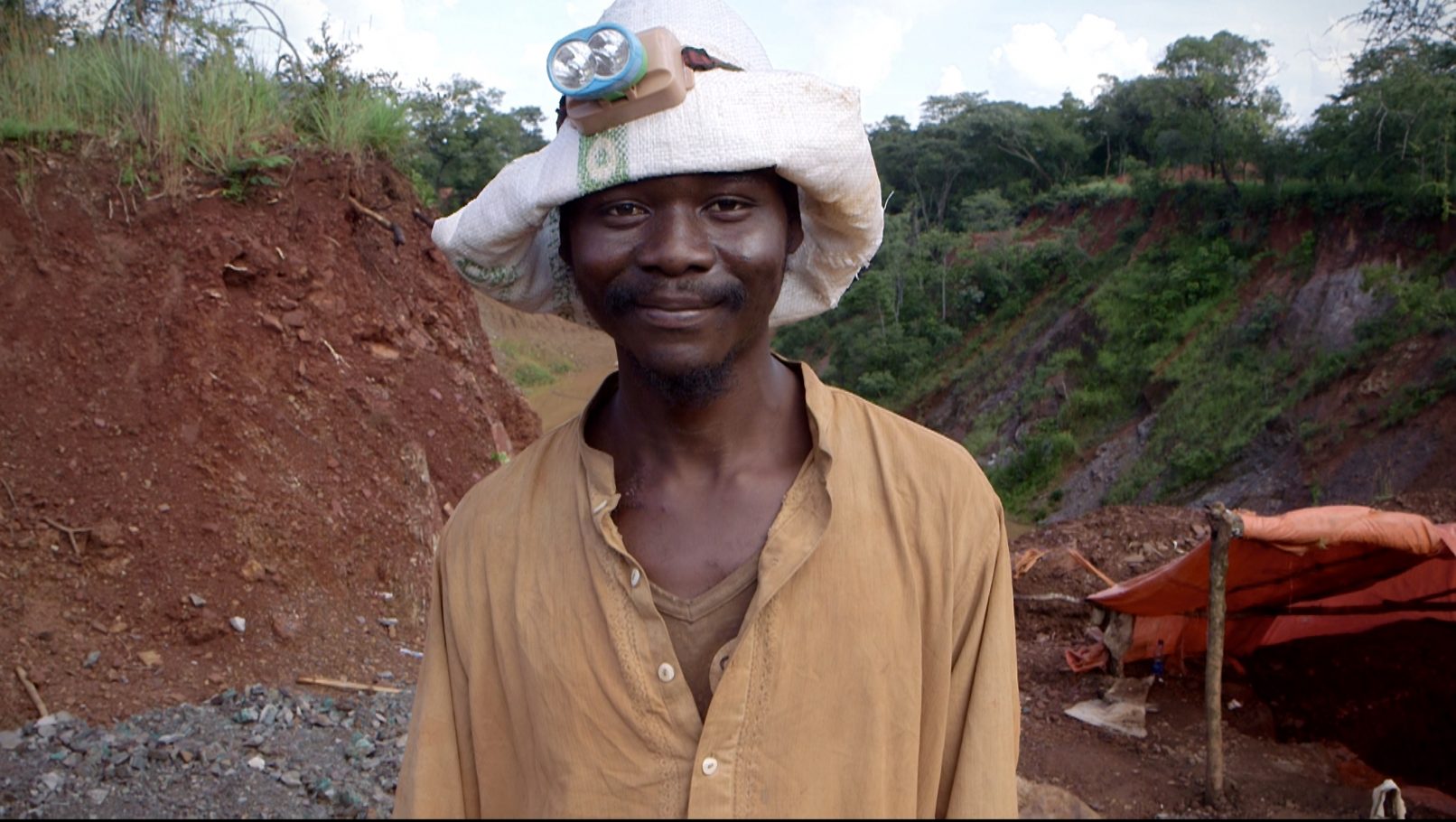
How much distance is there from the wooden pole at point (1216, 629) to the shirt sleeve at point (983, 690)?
4423mm

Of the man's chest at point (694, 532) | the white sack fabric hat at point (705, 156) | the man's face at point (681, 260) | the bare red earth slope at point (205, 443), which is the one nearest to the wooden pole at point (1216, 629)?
the bare red earth slope at point (205, 443)

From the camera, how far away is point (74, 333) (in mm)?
5070

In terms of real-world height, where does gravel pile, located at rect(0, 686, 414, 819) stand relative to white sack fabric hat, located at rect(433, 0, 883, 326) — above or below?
below

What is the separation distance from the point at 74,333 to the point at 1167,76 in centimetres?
2733

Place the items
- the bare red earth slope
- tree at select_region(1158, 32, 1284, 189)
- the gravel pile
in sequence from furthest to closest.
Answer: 1. tree at select_region(1158, 32, 1284, 189)
2. the bare red earth slope
3. the gravel pile

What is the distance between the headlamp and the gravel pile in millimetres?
2868

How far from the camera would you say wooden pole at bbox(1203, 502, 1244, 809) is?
532 cm

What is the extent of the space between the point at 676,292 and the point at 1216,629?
4.95 m

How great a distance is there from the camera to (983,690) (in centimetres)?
131

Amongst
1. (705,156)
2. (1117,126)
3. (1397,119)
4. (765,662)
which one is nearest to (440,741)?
(765,662)

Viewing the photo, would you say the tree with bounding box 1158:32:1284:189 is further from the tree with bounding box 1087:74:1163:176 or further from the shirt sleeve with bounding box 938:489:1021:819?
the shirt sleeve with bounding box 938:489:1021:819

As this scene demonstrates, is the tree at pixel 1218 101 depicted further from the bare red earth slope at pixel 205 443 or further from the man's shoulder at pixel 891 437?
the man's shoulder at pixel 891 437

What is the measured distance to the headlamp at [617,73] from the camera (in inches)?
49.4

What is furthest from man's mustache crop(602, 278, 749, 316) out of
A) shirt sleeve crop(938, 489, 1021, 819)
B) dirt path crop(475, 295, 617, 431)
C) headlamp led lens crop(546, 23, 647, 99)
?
dirt path crop(475, 295, 617, 431)
